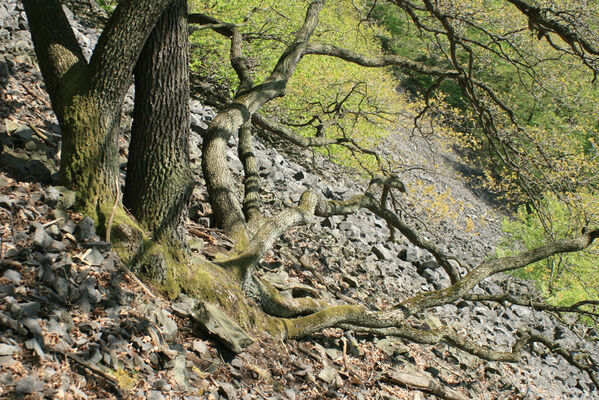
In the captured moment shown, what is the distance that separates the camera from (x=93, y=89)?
3.18 metres

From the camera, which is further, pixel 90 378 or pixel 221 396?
pixel 221 396

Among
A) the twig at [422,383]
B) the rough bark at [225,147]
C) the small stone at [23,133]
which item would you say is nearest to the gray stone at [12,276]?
the small stone at [23,133]

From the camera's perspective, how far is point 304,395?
3.74m

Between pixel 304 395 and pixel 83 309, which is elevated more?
pixel 83 309

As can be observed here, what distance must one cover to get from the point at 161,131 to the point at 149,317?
133cm

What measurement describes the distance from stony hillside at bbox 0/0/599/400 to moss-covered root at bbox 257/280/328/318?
0.94 feet

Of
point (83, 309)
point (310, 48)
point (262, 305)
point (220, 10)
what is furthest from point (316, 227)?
point (220, 10)

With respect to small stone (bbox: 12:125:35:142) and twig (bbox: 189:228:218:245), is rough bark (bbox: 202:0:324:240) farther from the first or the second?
small stone (bbox: 12:125:35:142)

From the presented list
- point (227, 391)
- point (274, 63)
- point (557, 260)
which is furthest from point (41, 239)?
point (557, 260)

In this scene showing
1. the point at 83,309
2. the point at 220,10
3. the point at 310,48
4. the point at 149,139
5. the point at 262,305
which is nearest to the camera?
the point at 83,309

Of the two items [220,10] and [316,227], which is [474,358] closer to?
[316,227]

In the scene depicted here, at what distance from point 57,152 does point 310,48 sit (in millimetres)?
3876

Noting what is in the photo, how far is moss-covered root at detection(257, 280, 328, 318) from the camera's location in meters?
4.35

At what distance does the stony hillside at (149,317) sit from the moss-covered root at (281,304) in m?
0.29
